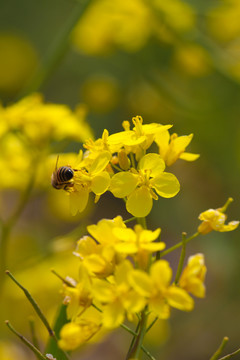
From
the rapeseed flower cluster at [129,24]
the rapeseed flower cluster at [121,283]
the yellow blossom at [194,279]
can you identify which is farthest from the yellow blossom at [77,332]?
the rapeseed flower cluster at [129,24]

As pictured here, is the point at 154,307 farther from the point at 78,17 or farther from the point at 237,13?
the point at 237,13

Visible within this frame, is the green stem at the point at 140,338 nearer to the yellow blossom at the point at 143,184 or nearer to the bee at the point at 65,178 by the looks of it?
the yellow blossom at the point at 143,184

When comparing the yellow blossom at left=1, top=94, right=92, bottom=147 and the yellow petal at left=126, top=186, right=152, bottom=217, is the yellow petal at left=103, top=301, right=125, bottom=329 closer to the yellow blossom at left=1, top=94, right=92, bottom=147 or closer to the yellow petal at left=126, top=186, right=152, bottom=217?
the yellow petal at left=126, top=186, right=152, bottom=217

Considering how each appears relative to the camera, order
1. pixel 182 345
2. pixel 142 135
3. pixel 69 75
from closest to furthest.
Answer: pixel 142 135, pixel 182 345, pixel 69 75

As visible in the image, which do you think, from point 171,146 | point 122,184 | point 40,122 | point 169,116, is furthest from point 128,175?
point 169,116

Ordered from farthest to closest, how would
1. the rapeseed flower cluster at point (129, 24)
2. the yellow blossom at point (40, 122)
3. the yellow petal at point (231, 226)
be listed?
the rapeseed flower cluster at point (129, 24), the yellow blossom at point (40, 122), the yellow petal at point (231, 226)

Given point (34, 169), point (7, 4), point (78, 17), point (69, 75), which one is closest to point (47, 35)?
point (7, 4)

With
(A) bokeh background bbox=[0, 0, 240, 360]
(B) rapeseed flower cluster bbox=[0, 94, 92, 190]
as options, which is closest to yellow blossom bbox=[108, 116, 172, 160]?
(B) rapeseed flower cluster bbox=[0, 94, 92, 190]

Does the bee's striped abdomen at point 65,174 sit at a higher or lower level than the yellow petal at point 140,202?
lower
